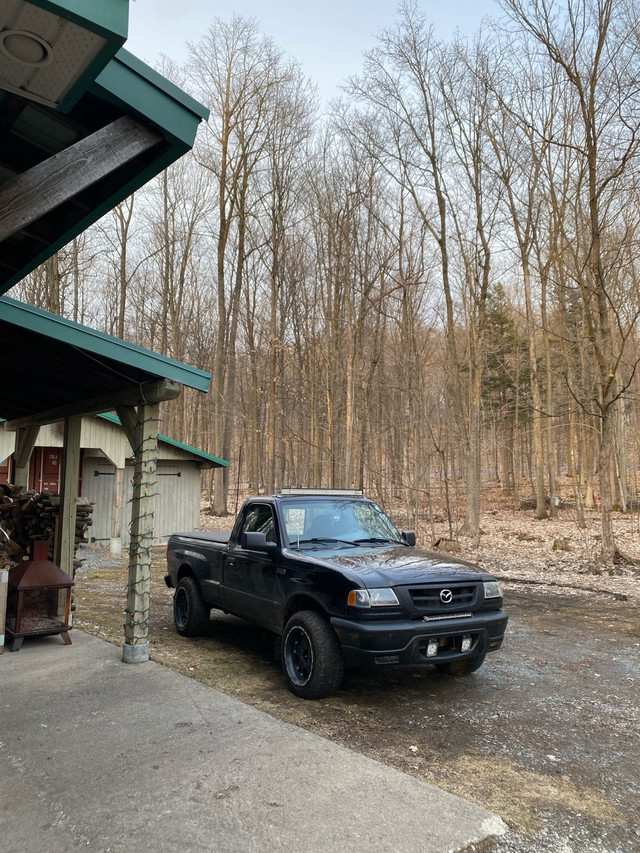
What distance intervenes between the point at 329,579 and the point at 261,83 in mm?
26229

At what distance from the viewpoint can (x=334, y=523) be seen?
645cm

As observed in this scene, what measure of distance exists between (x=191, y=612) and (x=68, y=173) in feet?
18.7

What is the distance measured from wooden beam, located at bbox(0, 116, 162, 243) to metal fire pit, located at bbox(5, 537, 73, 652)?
4.70 meters

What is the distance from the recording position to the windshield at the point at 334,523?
6.23 metres

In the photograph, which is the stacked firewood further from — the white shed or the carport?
the white shed

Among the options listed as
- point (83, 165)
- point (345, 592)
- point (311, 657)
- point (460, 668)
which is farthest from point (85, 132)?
point (460, 668)

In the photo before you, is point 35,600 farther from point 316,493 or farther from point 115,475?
point 115,475

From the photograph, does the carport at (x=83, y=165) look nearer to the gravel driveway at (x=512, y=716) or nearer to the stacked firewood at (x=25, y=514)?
the gravel driveway at (x=512, y=716)

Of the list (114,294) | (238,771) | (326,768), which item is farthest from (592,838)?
(114,294)

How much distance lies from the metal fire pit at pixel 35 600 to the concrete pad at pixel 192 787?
141 cm

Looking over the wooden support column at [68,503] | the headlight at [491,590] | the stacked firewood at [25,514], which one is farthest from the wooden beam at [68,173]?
the stacked firewood at [25,514]

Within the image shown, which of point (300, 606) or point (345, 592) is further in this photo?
point (300, 606)

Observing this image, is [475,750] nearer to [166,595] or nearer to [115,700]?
[115,700]

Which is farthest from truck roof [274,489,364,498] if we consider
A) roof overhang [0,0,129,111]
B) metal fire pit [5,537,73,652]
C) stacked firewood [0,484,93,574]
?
stacked firewood [0,484,93,574]
